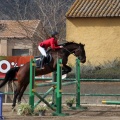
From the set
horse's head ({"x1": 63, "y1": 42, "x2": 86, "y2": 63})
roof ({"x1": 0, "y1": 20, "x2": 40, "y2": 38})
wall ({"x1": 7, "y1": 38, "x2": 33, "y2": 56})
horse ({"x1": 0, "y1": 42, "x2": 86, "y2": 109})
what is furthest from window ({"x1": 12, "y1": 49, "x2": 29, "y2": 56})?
horse's head ({"x1": 63, "y1": 42, "x2": 86, "y2": 63})

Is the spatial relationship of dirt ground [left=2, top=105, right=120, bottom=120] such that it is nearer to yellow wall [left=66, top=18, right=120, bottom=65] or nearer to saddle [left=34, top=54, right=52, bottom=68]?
saddle [left=34, top=54, right=52, bottom=68]

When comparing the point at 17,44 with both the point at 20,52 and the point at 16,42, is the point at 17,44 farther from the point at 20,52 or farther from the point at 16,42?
the point at 20,52

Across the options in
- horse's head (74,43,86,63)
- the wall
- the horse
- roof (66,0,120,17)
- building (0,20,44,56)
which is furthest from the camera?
the wall

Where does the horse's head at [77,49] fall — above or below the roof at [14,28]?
below

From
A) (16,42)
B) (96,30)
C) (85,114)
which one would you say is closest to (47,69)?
(85,114)

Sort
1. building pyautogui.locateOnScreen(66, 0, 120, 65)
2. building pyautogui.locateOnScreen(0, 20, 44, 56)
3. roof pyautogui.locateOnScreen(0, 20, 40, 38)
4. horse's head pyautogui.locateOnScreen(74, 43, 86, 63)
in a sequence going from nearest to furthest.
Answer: horse's head pyautogui.locateOnScreen(74, 43, 86, 63) → building pyautogui.locateOnScreen(66, 0, 120, 65) → roof pyautogui.locateOnScreen(0, 20, 40, 38) → building pyautogui.locateOnScreen(0, 20, 44, 56)

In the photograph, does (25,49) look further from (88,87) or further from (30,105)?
(30,105)

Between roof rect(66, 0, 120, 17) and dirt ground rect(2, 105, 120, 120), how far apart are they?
1596 cm

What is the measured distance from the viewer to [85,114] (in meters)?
17.4

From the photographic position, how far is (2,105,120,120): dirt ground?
15922mm

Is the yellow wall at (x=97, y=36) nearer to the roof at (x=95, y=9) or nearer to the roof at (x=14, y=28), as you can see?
the roof at (x=95, y=9)

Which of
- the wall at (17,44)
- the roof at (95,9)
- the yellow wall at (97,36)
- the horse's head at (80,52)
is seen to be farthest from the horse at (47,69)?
the wall at (17,44)

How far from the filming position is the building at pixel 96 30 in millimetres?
36031

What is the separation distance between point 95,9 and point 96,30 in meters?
1.30
